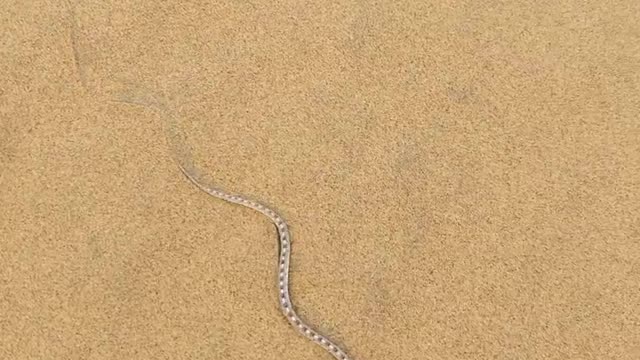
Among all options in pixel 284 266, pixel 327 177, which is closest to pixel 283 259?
pixel 284 266

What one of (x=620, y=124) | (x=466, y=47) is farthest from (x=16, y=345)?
(x=620, y=124)

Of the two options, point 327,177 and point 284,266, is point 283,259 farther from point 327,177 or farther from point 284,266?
point 327,177

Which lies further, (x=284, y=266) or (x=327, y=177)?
(x=327, y=177)

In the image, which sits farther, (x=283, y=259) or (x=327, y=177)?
(x=327, y=177)

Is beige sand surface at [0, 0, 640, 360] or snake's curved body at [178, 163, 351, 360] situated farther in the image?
beige sand surface at [0, 0, 640, 360]

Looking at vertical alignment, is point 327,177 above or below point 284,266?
above

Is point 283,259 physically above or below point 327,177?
below

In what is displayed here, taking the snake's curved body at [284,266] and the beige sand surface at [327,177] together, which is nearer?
the snake's curved body at [284,266]

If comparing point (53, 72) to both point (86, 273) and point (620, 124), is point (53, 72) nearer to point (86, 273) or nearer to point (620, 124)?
point (86, 273)
